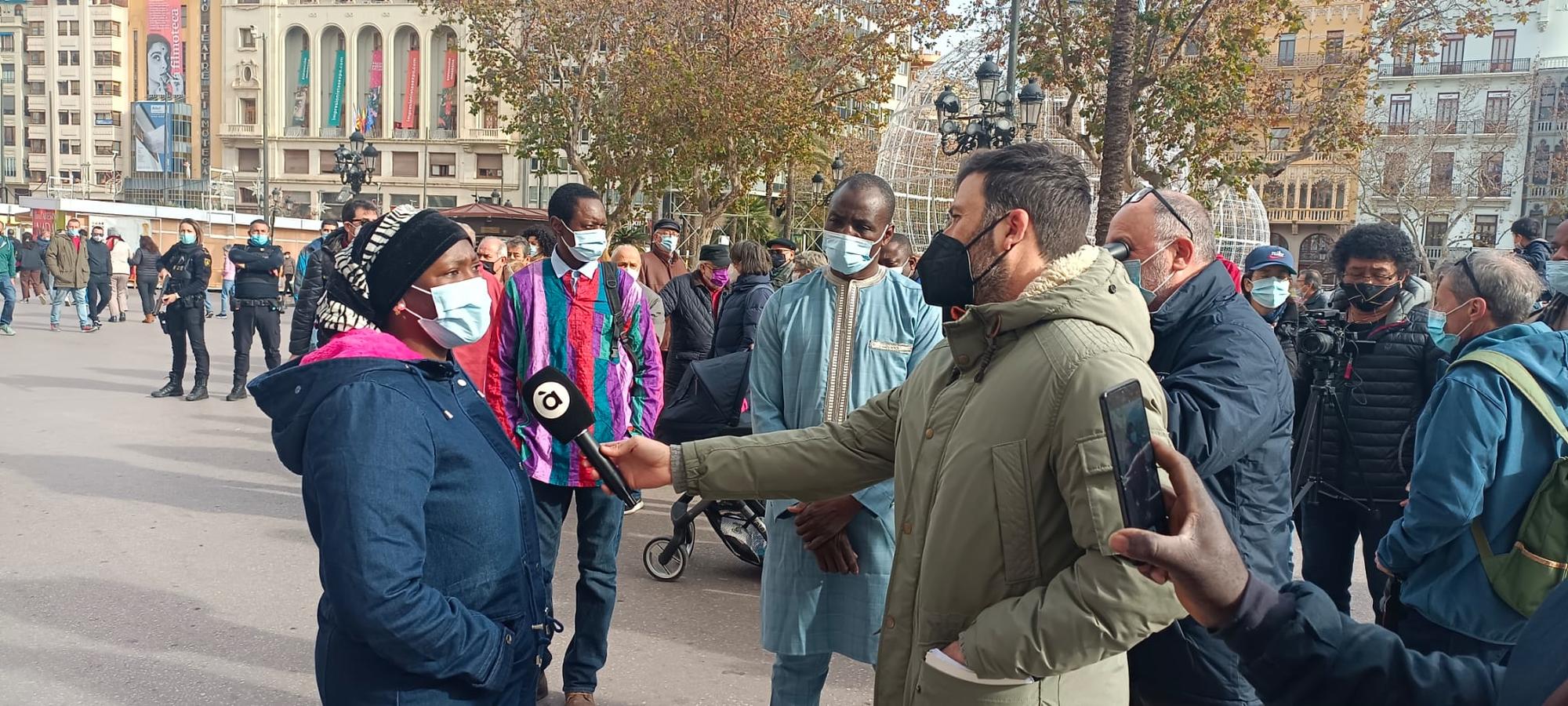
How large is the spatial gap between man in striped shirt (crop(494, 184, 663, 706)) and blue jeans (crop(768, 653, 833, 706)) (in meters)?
0.99

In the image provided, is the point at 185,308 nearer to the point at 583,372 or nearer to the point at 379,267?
the point at 583,372

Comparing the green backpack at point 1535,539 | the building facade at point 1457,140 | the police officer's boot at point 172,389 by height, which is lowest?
the police officer's boot at point 172,389

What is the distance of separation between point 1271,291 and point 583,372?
417 cm

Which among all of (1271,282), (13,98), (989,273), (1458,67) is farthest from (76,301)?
(13,98)

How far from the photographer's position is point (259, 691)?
14.1 feet

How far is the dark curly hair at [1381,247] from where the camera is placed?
5.05 metres

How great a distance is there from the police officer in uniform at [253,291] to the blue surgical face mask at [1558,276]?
34.8 feet

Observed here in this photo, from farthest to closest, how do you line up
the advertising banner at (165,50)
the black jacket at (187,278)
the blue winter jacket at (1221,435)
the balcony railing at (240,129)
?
the advertising banner at (165,50) < the balcony railing at (240,129) < the black jacket at (187,278) < the blue winter jacket at (1221,435)

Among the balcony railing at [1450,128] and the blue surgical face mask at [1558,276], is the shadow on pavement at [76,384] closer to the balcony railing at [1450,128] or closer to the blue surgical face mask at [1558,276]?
the blue surgical face mask at [1558,276]

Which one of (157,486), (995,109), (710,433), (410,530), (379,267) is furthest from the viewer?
(995,109)

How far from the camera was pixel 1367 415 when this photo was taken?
16.4 feet

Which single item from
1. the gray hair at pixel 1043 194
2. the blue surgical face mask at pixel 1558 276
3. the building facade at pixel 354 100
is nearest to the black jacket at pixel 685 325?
the blue surgical face mask at pixel 1558 276

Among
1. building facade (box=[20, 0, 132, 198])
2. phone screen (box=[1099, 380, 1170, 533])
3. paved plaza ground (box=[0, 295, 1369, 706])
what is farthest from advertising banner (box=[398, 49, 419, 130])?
phone screen (box=[1099, 380, 1170, 533])

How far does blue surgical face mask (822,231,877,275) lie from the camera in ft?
12.1
